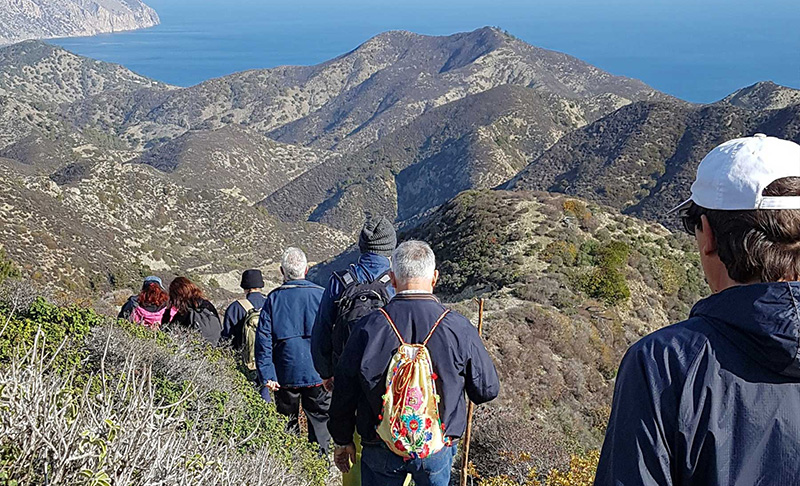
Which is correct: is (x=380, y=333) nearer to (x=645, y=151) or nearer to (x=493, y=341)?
(x=493, y=341)

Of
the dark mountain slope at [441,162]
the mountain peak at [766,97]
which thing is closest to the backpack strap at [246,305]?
the dark mountain slope at [441,162]

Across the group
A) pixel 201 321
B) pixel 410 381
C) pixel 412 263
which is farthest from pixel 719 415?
pixel 201 321

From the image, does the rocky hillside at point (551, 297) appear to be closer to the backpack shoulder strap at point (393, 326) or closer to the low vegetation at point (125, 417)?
the low vegetation at point (125, 417)

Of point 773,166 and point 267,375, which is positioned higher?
point 773,166

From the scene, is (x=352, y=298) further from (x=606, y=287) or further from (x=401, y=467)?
(x=606, y=287)

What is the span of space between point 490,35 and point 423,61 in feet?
55.9

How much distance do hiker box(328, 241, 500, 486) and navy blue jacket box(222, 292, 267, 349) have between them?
2759 mm

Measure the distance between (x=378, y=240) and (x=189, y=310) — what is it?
257 cm

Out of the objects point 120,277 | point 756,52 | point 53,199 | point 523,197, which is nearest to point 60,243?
point 120,277

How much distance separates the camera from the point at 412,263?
10.7 ft

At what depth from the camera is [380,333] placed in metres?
3.11

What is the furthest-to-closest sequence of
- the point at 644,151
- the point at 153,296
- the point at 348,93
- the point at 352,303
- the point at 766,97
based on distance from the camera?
the point at 348,93 < the point at 766,97 < the point at 644,151 < the point at 153,296 < the point at 352,303

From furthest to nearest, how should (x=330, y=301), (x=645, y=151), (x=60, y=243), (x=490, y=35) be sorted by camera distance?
(x=490, y=35)
(x=645, y=151)
(x=60, y=243)
(x=330, y=301)

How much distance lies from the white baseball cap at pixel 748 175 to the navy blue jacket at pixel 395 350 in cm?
174
